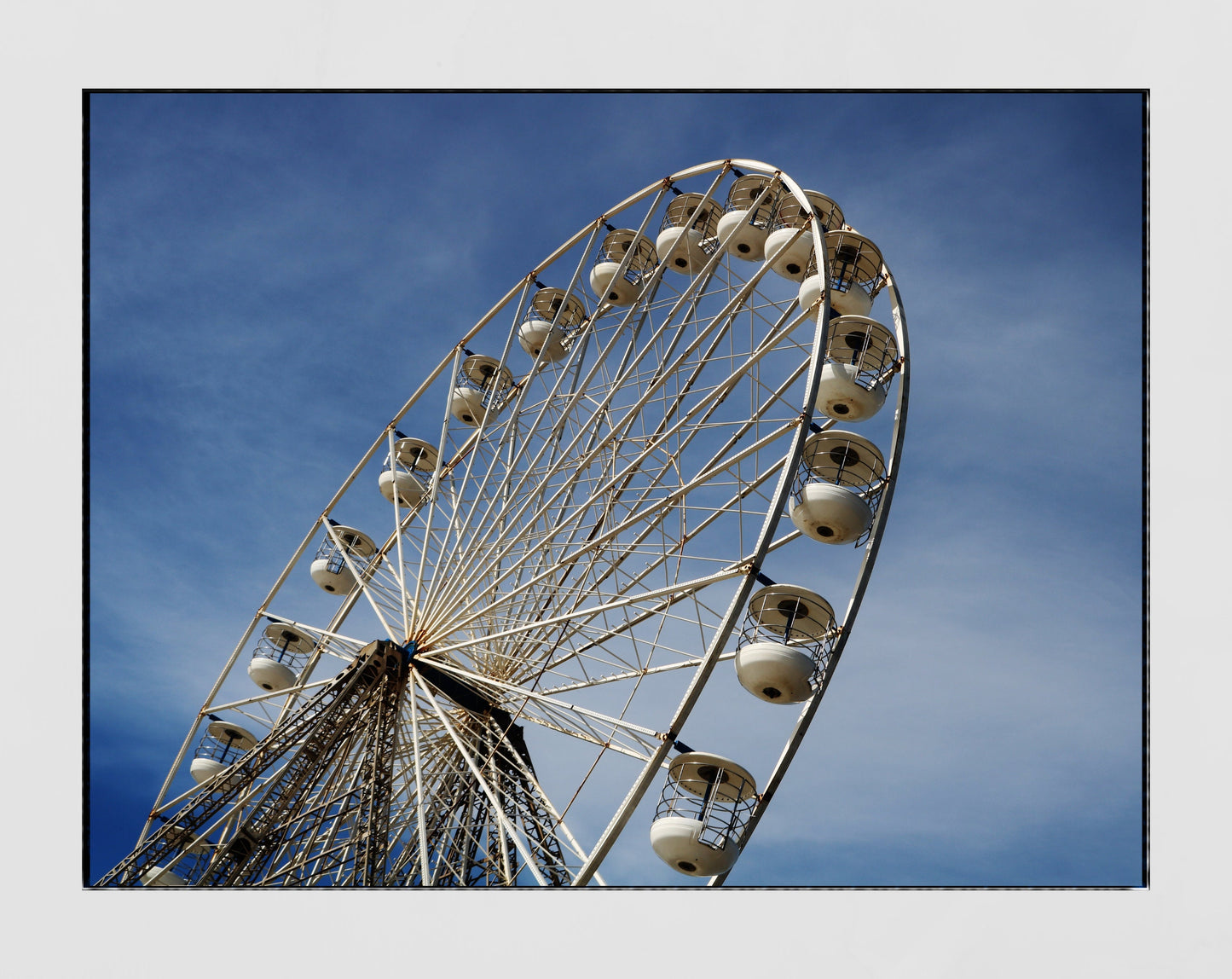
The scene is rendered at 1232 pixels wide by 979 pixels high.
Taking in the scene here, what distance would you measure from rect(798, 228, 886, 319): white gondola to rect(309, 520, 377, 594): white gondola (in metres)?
9.50

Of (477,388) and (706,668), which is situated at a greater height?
(477,388)

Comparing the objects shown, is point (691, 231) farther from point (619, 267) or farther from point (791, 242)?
point (791, 242)

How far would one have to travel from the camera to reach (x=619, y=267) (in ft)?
68.2

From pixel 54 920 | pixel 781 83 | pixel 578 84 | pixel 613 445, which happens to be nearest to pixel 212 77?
pixel 578 84

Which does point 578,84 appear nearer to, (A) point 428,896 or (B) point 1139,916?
(A) point 428,896

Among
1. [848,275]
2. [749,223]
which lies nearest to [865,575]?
[848,275]

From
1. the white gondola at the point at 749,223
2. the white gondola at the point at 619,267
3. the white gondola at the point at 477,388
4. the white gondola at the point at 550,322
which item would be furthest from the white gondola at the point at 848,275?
the white gondola at the point at 477,388

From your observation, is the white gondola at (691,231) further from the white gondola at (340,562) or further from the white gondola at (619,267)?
the white gondola at (340,562)

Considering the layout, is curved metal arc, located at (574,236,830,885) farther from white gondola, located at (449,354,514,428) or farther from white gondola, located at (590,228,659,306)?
white gondola, located at (449,354,514,428)

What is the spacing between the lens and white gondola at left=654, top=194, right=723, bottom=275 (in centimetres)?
2005

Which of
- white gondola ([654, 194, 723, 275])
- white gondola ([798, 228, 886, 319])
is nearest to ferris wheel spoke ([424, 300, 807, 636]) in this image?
white gondola ([798, 228, 886, 319])

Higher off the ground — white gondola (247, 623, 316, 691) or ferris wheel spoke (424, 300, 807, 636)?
ferris wheel spoke (424, 300, 807, 636)

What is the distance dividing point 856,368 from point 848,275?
5.99 feet

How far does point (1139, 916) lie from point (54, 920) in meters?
8.37
